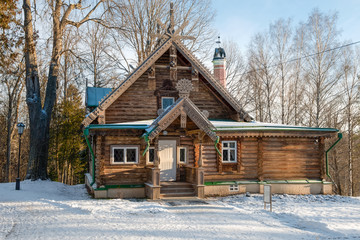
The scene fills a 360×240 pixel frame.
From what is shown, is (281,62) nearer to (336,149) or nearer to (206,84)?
(336,149)

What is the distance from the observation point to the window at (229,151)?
17391mm

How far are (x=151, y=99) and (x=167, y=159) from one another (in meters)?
3.24

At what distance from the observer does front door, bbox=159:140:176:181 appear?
662 inches

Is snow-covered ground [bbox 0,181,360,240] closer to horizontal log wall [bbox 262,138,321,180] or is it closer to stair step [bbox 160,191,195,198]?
stair step [bbox 160,191,195,198]

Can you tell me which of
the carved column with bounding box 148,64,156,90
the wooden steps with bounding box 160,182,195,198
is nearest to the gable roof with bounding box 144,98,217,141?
the wooden steps with bounding box 160,182,195,198

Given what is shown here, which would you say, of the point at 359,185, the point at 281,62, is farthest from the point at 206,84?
the point at 359,185

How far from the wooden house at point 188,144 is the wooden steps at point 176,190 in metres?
0.05

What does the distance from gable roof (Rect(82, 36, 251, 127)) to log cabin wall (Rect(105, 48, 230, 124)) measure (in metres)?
0.61

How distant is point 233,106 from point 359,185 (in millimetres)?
32023

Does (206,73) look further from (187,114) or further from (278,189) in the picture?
(278,189)

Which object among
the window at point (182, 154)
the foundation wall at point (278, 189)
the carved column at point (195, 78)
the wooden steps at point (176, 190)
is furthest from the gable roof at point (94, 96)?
the foundation wall at point (278, 189)

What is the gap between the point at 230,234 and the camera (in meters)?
9.42

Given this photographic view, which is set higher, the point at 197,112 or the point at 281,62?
the point at 281,62

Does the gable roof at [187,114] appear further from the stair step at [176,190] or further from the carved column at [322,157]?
the carved column at [322,157]
